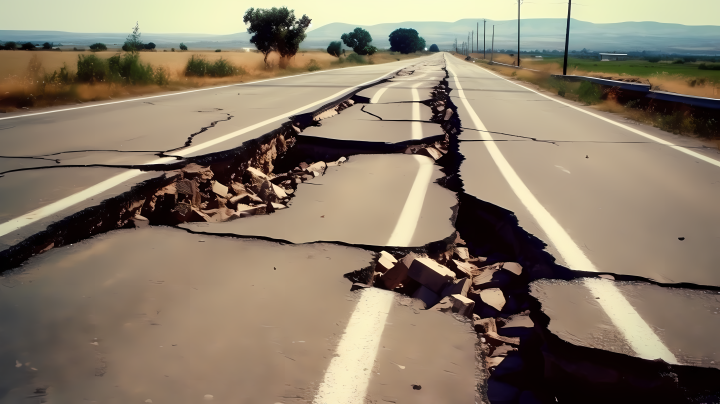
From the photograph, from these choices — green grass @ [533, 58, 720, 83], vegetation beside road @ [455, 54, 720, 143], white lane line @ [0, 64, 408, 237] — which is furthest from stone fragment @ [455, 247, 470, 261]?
green grass @ [533, 58, 720, 83]

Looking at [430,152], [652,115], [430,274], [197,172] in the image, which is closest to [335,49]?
[652,115]

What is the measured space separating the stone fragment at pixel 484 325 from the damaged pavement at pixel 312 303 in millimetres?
23

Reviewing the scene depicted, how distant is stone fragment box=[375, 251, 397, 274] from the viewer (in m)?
3.13

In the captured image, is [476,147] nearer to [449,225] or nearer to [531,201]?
[531,201]

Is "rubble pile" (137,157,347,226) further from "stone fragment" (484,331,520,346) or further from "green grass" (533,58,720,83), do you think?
"green grass" (533,58,720,83)

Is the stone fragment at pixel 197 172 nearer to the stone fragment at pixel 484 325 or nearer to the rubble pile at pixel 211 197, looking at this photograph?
the rubble pile at pixel 211 197

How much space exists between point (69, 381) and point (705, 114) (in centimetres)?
1123

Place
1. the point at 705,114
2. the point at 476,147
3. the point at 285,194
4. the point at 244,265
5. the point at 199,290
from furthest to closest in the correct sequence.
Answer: the point at 705,114
the point at 476,147
the point at 285,194
the point at 244,265
the point at 199,290

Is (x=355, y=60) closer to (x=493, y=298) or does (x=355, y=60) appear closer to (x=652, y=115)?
(x=652, y=115)

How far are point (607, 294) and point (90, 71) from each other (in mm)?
16162

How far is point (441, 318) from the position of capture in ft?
8.49

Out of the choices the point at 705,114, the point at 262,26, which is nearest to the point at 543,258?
the point at 705,114

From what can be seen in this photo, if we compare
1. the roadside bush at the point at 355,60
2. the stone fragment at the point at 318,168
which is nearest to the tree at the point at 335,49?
the roadside bush at the point at 355,60

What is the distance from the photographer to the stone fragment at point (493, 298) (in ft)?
9.56
